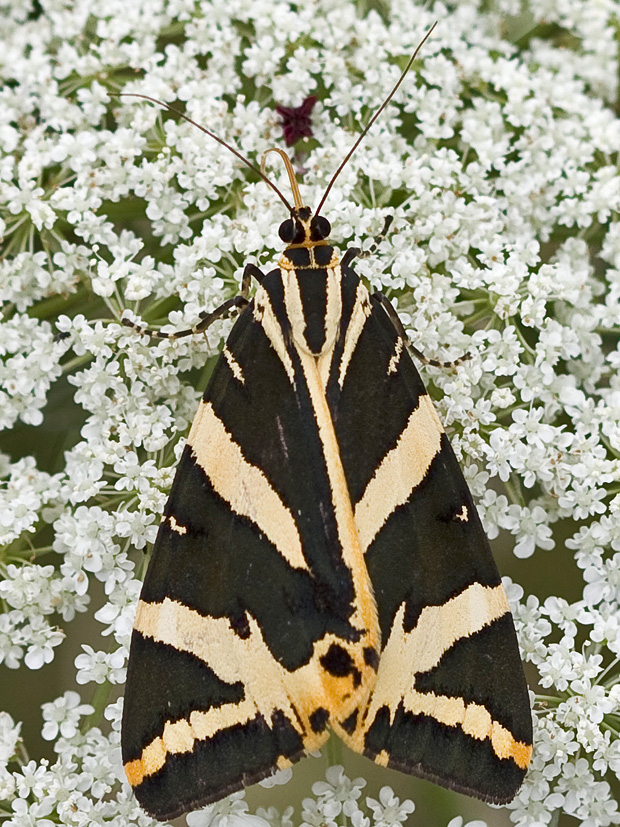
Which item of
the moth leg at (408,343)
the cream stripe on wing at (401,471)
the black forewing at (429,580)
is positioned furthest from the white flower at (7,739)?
the moth leg at (408,343)

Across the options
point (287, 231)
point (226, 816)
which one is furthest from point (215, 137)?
point (226, 816)

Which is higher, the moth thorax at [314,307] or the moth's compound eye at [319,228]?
the moth's compound eye at [319,228]

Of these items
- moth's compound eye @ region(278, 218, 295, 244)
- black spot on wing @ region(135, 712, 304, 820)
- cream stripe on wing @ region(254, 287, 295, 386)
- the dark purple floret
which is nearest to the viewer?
black spot on wing @ region(135, 712, 304, 820)

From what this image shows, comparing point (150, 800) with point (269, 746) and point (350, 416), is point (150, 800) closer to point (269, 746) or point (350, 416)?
point (269, 746)

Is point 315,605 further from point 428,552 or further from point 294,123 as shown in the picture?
point 294,123

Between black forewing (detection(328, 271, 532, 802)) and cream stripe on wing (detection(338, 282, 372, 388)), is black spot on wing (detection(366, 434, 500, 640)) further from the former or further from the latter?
cream stripe on wing (detection(338, 282, 372, 388))

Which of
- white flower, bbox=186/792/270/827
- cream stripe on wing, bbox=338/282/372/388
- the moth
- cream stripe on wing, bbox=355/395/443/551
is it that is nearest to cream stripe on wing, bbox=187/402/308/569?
the moth

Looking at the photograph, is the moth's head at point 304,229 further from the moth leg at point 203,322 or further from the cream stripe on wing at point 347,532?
the cream stripe on wing at point 347,532
